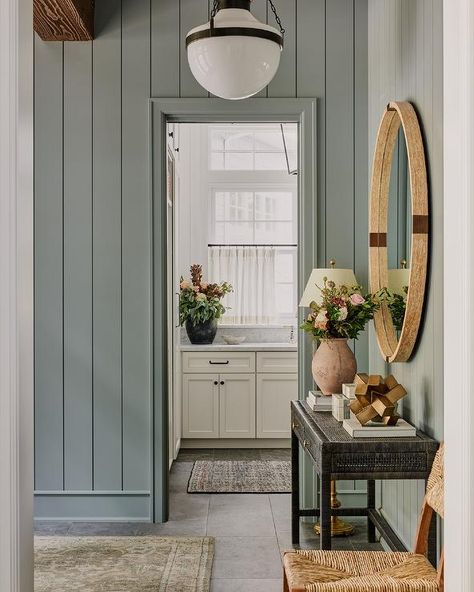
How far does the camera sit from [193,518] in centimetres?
398

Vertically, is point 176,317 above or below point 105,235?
below

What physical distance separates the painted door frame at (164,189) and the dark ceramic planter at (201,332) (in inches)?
76.9

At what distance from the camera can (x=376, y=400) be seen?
281 centimetres

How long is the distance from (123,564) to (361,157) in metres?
2.49

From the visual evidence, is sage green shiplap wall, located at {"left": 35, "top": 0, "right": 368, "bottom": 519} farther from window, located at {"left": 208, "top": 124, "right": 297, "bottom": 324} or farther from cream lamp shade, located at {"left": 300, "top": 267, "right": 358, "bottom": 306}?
window, located at {"left": 208, "top": 124, "right": 297, "bottom": 324}

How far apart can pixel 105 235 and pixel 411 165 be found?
5.98 feet

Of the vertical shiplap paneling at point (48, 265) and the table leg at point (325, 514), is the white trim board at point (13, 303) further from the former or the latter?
the vertical shiplap paneling at point (48, 265)

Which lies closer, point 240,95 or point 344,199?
point 240,95

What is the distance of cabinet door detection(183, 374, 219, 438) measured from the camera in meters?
5.72

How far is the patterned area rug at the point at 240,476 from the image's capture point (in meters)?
4.57

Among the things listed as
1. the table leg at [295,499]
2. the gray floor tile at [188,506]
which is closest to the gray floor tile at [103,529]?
the gray floor tile at [188,506]

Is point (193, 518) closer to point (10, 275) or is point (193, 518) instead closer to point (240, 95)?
point (240, 95)

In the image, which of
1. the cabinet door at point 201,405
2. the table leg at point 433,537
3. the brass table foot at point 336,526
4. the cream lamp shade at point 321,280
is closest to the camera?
the table leg at point 433,537

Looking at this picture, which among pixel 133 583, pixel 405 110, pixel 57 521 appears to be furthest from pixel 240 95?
pixel 57 521
